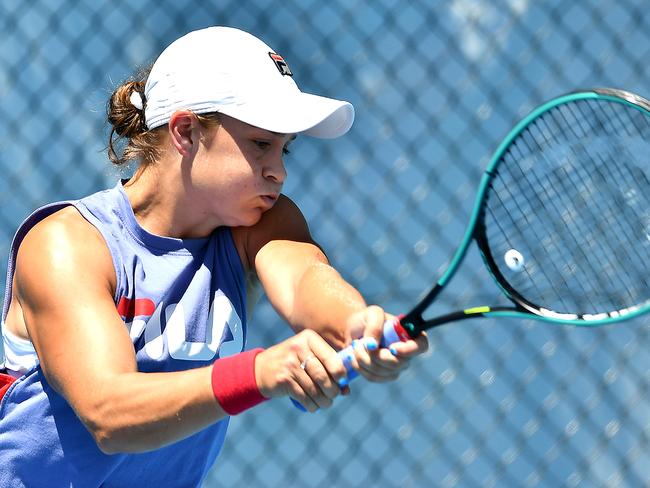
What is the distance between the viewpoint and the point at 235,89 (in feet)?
4.85

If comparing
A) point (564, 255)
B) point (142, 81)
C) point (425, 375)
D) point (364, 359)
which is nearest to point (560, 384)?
point (425, 375)

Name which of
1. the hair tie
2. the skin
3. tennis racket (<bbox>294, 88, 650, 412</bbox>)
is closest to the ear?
the skin

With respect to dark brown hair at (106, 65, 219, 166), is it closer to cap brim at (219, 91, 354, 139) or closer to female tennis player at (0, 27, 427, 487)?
female tennis player at (0, 27, 427, 487)

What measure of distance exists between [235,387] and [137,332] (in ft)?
0.81

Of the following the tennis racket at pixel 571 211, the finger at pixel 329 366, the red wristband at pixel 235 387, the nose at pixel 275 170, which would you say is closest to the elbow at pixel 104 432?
the red wristband at pixel 235 387

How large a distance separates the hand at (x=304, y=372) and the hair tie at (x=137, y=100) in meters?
0.46

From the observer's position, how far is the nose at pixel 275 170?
1.47 meters

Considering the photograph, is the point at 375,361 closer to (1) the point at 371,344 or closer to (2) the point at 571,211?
(1) the point at 371,344

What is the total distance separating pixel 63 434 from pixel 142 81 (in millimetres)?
460

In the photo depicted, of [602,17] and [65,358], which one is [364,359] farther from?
[602,17]

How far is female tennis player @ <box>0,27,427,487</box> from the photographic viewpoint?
138cm

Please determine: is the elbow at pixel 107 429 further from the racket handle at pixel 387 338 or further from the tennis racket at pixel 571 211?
the tennis racket at pixel 571 211

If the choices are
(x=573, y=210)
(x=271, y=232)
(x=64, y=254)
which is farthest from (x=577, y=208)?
(x=64, y=254)

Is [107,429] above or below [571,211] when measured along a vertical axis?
above
